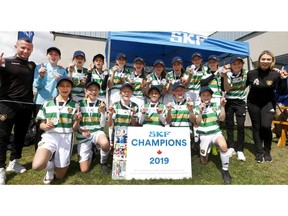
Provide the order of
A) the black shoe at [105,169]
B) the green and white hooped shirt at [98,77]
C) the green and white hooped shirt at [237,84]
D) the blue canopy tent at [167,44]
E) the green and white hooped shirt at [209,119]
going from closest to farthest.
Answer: the black shoe at [105,169] < the green and white hooped shirt at [209,119] < the green and white hooped shirt at [237,84] < the green and white hooped shirt at [98,77] < the blue canopy tent at [167,44]

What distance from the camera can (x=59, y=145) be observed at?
375 cm

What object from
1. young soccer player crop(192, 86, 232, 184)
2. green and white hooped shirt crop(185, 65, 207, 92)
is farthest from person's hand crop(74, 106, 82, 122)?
green and white hooped shirt crop(185, 65, 207, 92)

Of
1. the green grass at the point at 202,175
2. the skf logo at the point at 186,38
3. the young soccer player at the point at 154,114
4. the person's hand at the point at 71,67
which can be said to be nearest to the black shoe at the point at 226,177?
the green grass at the point at 202,175

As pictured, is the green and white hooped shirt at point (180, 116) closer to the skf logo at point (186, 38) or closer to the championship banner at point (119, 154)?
the championship banner at point (119, 154)

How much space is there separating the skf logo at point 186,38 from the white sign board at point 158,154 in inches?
148

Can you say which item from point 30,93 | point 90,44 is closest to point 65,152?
point 30,93

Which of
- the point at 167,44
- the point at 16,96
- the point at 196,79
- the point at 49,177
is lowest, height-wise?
the point at 49,177

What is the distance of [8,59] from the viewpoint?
3.91 m

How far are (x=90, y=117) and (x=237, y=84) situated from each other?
3373mm

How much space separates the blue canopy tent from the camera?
6367 mm

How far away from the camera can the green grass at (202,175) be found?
11.8ft

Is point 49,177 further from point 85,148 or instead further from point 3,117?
point 3,117

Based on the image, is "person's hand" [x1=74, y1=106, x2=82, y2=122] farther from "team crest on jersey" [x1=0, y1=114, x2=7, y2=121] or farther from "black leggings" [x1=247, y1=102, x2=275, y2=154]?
"black leggings" [x1=247, y1=102, x2=275, y2=154]

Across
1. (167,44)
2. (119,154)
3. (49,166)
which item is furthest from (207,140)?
(167,44)
